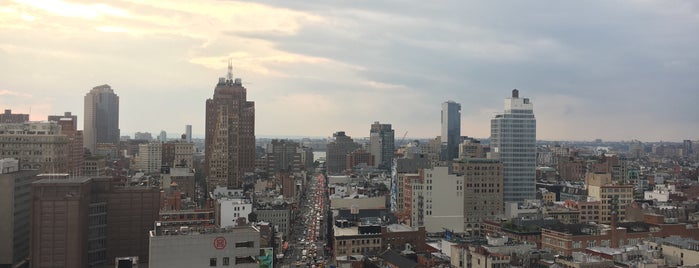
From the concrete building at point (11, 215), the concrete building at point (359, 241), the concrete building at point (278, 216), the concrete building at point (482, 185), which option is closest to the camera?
the concrete building at point (11, 215)

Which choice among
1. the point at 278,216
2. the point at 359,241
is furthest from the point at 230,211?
the point at 359,241

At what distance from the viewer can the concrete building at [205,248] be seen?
40.1 meters

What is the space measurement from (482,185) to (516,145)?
51.8 ft

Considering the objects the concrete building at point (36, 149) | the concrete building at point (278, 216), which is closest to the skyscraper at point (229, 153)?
the concrete building at point (278, 216)

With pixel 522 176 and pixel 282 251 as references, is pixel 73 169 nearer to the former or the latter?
pixel 282 251

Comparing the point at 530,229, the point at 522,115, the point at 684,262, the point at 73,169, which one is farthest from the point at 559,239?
the point at 73,169

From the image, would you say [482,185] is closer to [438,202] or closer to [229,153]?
[438,202]

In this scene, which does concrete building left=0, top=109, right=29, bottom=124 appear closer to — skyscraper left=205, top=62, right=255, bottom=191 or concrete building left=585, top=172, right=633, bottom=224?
skyscraper left=205, top=62, right=255, bottom=191

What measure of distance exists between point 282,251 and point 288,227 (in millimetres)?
14878

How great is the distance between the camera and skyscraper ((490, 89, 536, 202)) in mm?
125312

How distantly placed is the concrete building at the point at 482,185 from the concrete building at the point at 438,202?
11.0 m

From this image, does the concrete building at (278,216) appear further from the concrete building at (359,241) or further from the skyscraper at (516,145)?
the skyscraper at (516,145)

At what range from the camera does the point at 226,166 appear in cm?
16062

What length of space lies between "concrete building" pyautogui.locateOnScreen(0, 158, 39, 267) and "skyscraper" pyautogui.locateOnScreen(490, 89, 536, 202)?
3167 inches
